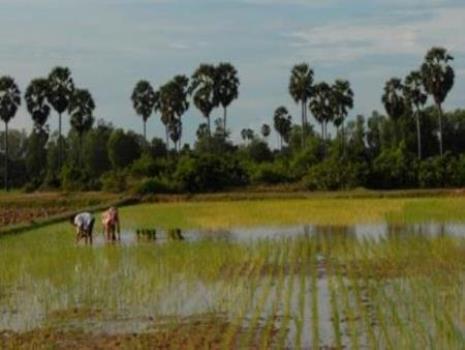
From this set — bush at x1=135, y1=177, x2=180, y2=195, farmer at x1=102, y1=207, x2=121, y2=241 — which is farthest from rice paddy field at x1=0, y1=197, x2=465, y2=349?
bush at x1=135, y1=177, x2=180, y2=195

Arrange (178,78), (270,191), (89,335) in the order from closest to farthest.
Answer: (89,335) < (270,191) < (178,78)

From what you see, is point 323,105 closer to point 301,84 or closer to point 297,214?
point 301,84

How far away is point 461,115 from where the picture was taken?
7531cm

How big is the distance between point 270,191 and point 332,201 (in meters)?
8.53

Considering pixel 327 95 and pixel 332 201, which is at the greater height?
pixel 327 95

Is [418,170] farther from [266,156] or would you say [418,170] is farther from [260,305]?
[260,305]

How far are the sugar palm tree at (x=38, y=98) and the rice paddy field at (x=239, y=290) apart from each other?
39.6 meters

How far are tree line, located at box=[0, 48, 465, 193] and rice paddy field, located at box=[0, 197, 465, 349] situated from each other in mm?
24336

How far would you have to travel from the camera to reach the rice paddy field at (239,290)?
26.6 feet

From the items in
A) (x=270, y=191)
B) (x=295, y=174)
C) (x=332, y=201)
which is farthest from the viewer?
(x=295, y=174)

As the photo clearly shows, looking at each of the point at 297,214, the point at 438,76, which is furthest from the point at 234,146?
the point at 297,214

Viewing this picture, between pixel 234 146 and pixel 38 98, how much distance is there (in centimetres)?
1799

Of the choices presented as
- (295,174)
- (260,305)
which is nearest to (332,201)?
(295,174)

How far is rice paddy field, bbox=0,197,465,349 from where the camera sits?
810 centimetres
